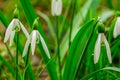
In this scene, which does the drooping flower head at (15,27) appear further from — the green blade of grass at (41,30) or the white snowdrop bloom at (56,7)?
the green blade of grass at (41,30)

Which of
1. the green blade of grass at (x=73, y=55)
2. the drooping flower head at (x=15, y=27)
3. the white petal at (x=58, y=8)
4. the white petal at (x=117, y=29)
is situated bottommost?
the green blade of grass at (x=73, y=55)

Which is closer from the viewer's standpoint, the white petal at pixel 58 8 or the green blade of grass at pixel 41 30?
the white petal at pixel 58 8

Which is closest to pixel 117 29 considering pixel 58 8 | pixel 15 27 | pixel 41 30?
pixel 58 8

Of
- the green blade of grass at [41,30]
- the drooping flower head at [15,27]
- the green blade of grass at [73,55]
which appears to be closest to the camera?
the drooping flower head at [15,27]

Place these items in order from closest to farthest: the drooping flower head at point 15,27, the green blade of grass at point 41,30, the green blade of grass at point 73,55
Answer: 1. the drooping flower head at point 15,27
2. the green blade of grass at point 73,55
3. the green blade of grass at point 41,30

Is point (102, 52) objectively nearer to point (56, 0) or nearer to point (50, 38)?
point (56, 0)

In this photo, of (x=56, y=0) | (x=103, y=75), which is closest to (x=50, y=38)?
(x=103, y=75)

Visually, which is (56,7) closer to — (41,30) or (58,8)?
(58,8)

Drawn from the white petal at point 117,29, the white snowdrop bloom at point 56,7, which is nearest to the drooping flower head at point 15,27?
the white snowdrop bloom at point 56,7

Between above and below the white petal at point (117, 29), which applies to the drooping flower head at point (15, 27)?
above

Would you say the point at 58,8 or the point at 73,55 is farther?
the point at 73,55

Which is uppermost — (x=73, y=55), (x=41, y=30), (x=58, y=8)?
(x=58, y=8)
